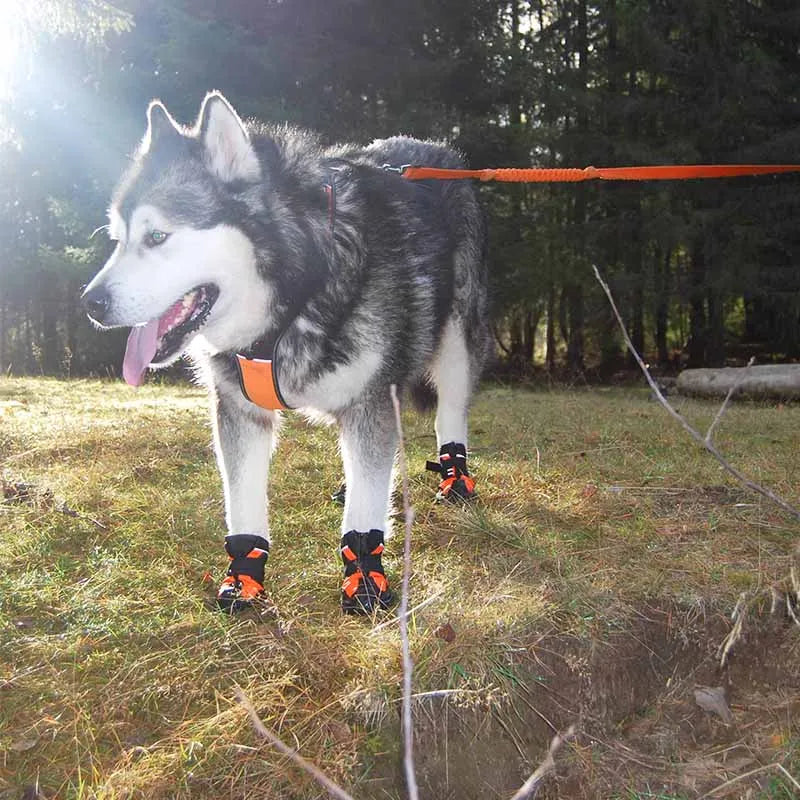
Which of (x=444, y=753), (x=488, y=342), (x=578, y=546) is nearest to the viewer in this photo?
(x=444, y=753)

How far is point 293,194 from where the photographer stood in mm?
2449

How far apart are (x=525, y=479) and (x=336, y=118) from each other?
889 cm

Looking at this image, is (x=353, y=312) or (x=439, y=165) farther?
(x=439, y=165)

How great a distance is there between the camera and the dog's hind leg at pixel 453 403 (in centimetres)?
360

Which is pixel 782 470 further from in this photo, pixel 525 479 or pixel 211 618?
pixel 211 618

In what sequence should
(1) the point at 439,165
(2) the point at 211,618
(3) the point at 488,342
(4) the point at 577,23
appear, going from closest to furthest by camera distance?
1. (2) the point at 211,618
2. (1) the point at 439,165
3. (3) the point at 488,342
4. (4) the point at 577,23

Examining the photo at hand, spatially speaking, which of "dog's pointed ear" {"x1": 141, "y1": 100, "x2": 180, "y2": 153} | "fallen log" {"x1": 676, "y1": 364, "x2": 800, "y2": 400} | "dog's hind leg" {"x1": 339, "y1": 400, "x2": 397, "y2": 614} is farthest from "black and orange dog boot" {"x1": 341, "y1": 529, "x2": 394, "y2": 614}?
"fallen log" {"x1": 676, "y1": 364, "x2": 800, "y2": 400}

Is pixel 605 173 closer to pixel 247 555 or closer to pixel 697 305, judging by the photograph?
pixel 247 555

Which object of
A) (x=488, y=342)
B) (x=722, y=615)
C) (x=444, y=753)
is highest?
(x=488, y=342)

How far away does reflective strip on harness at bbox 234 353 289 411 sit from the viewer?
95.9 inches

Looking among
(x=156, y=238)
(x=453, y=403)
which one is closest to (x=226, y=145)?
(x=156, y=238)

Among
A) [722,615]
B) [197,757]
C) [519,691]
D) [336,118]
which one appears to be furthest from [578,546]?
[336,118]

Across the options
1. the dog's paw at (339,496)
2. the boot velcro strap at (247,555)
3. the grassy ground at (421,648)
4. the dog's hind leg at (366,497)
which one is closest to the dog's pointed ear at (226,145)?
the dog's hind leg at (366,497)

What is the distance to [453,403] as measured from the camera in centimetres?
369
